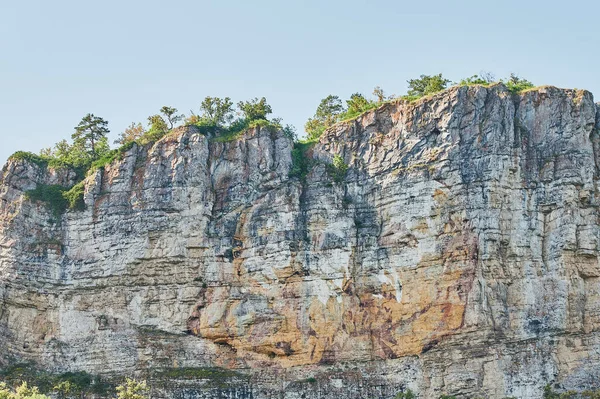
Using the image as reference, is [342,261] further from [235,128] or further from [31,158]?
[31,158]

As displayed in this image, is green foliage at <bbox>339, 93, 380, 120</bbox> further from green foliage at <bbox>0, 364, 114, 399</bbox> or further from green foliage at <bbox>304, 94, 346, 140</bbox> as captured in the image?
green foliage at <bbox>0, 364, 114, 399</bbox>

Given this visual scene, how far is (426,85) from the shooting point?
→ 53.7 metres

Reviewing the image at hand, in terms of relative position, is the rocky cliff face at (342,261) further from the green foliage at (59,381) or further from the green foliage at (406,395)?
the green foliage at (59,381)

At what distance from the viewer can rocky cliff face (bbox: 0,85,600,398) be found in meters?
46.2

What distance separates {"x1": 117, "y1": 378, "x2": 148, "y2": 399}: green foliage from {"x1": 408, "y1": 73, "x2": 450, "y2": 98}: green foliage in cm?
1760

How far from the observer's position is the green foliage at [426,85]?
52.2 m

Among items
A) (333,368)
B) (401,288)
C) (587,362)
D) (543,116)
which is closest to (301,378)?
(333,368)

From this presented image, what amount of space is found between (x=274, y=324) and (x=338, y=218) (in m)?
5.29

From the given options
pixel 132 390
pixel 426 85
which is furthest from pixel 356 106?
pixel 132 390

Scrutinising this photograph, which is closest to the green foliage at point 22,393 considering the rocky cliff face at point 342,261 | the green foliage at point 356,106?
the rocky cliff face at point 342,261

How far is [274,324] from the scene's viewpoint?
1900 inches

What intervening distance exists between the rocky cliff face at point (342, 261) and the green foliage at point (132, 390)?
0.99m

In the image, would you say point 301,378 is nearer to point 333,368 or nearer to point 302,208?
point 333,368

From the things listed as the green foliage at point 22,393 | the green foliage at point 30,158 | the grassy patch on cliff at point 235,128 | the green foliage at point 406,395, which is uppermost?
the grassy patch on cliff at point 235,128
